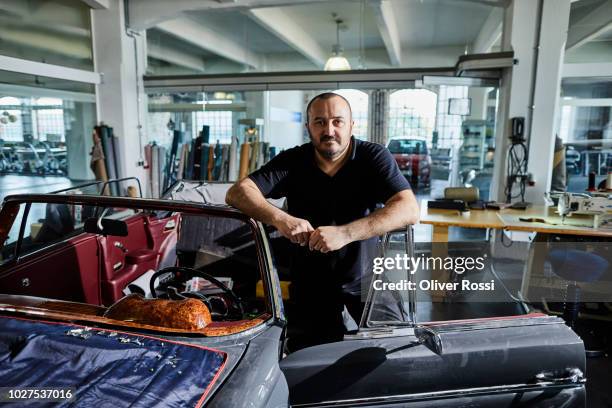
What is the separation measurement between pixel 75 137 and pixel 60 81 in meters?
0.77

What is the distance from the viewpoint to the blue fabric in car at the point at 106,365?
963 millimetres

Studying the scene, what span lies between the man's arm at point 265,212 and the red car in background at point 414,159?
170 inches

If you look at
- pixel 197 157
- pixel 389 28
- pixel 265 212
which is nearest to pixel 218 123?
pixel 197 157

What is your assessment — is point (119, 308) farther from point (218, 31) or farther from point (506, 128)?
point (218, 31)

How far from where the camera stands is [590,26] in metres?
4.80

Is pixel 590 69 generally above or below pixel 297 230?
above

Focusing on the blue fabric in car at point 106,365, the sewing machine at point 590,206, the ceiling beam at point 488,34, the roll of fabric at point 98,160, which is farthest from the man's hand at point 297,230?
the ceiling beam at point 488,34

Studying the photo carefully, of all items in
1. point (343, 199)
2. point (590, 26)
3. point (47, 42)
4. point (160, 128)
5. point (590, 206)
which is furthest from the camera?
point (160, 128)

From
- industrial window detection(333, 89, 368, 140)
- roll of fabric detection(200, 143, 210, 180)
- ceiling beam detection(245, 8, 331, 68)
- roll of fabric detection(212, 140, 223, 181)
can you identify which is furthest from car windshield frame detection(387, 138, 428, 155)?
roll of fabric detection(200, 143, 210, 180)

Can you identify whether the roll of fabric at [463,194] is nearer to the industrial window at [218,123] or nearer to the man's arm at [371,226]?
the man's arm at [371,226]

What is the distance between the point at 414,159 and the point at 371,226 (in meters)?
4.56

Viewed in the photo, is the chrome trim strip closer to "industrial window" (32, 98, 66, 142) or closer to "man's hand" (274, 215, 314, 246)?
"man's hand" (274, 215, 314, 246)

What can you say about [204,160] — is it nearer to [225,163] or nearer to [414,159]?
[225,163]

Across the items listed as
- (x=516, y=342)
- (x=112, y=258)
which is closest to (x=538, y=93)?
(x=516, y=342)
